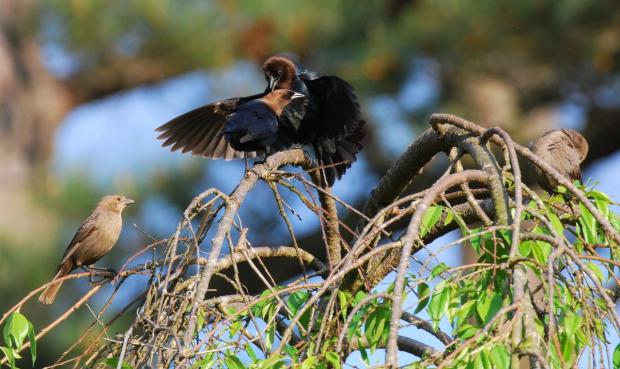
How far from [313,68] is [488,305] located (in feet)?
16.6

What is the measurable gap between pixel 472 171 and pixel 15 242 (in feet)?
14.4

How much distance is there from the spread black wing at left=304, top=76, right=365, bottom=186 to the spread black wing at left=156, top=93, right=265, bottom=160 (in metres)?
0.37

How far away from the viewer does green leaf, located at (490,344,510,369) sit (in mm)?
1402

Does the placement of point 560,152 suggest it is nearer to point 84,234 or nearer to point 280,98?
point 280,98

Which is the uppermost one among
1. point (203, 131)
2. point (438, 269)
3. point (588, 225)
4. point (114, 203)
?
point (203, 131)

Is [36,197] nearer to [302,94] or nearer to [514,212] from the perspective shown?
[302,94]

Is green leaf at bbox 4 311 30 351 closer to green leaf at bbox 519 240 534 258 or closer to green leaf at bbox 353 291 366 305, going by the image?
green leaf at bbox 353 291 366 305

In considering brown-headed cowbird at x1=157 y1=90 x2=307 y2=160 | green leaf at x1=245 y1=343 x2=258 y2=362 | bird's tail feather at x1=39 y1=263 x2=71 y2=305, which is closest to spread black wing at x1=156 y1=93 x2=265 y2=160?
brown-headed cowbird at x1=157 y1=90 x2=307 y2=160

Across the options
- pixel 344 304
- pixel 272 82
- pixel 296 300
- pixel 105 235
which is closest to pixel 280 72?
pixel 272 82

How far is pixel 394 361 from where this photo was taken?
4.57ft

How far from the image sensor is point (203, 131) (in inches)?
182

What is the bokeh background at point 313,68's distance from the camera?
227 inches

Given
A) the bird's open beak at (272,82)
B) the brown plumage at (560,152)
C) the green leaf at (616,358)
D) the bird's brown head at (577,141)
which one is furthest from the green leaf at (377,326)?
the bird's open beak at (272,82)

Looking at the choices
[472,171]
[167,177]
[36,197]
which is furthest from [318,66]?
[472,171]
